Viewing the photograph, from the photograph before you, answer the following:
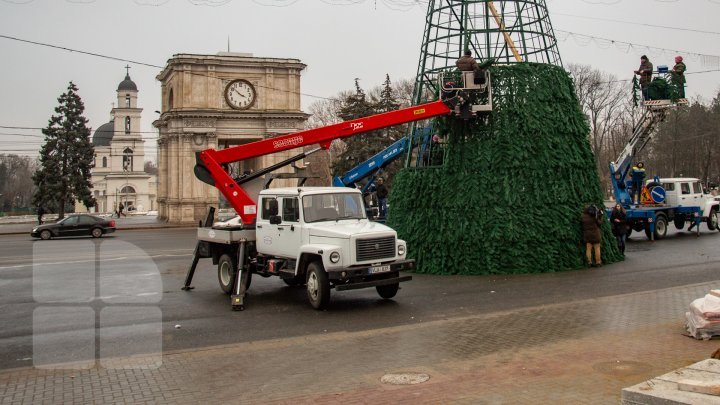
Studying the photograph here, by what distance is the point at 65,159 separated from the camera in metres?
61.5

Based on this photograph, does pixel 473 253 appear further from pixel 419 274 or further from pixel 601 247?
pixel 601 247

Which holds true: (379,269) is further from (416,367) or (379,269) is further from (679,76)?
(679,76)

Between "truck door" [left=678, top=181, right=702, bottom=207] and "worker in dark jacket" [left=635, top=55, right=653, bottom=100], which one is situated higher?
"worker in dark jacket" [left=635, top=55, right=653, bottom=100]

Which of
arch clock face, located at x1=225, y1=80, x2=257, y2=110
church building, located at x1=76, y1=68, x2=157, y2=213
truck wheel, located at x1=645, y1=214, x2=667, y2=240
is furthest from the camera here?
church building, located at x1=76, y1=68, x2=157, y2=213

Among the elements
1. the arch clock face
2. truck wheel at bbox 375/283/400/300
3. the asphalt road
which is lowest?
the asphalt road

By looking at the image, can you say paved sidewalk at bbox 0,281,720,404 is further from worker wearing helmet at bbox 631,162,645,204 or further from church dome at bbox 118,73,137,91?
church dome at bbox 118,73,137,91

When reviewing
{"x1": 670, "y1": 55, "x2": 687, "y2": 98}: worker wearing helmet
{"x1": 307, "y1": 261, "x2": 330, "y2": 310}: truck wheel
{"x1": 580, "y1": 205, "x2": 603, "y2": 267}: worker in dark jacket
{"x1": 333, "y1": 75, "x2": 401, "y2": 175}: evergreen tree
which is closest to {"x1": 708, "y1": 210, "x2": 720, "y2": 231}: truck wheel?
{"x1": 670, "y1": 55, "x2": 687, "y2": 98}: worker wearing helmet

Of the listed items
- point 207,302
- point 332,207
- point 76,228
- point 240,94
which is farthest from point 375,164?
point 240,94

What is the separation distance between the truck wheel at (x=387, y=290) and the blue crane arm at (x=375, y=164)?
13315 mm

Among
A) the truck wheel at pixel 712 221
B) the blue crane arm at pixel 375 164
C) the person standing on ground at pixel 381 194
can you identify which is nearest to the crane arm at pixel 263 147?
the blue crane arm at pixel 375 164

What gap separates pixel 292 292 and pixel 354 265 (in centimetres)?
319

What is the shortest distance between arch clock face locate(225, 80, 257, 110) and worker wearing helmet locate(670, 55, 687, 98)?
37682mm

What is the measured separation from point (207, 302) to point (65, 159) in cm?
5480

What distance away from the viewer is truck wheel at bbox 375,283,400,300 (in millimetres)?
13086
